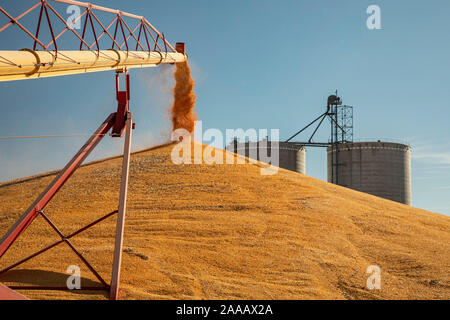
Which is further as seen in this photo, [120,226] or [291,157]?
[291,157]

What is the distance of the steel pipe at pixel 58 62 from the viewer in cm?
1138

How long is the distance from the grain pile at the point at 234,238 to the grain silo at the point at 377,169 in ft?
45.2

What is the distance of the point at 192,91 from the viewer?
34.9 m

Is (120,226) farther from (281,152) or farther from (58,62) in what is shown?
(281,152)

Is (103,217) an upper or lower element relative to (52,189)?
lower

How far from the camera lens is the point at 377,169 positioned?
43.8 meters

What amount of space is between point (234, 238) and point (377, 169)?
92.9 feet

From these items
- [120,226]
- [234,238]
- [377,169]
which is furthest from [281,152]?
[120,226]

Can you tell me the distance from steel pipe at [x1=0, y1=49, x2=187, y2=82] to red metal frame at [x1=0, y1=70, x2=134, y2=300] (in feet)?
2.36

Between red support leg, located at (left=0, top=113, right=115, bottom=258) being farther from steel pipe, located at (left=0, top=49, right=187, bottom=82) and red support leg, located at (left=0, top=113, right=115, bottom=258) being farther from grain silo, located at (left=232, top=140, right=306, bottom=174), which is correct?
grain silo, located at (left=232, top=140, right=306, bottom=174)

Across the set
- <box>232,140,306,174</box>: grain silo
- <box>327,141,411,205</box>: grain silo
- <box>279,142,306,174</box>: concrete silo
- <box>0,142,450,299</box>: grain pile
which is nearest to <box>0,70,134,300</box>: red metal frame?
<box>0,142,450,299</box>: grain pile

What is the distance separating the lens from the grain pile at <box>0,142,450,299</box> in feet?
49.4
